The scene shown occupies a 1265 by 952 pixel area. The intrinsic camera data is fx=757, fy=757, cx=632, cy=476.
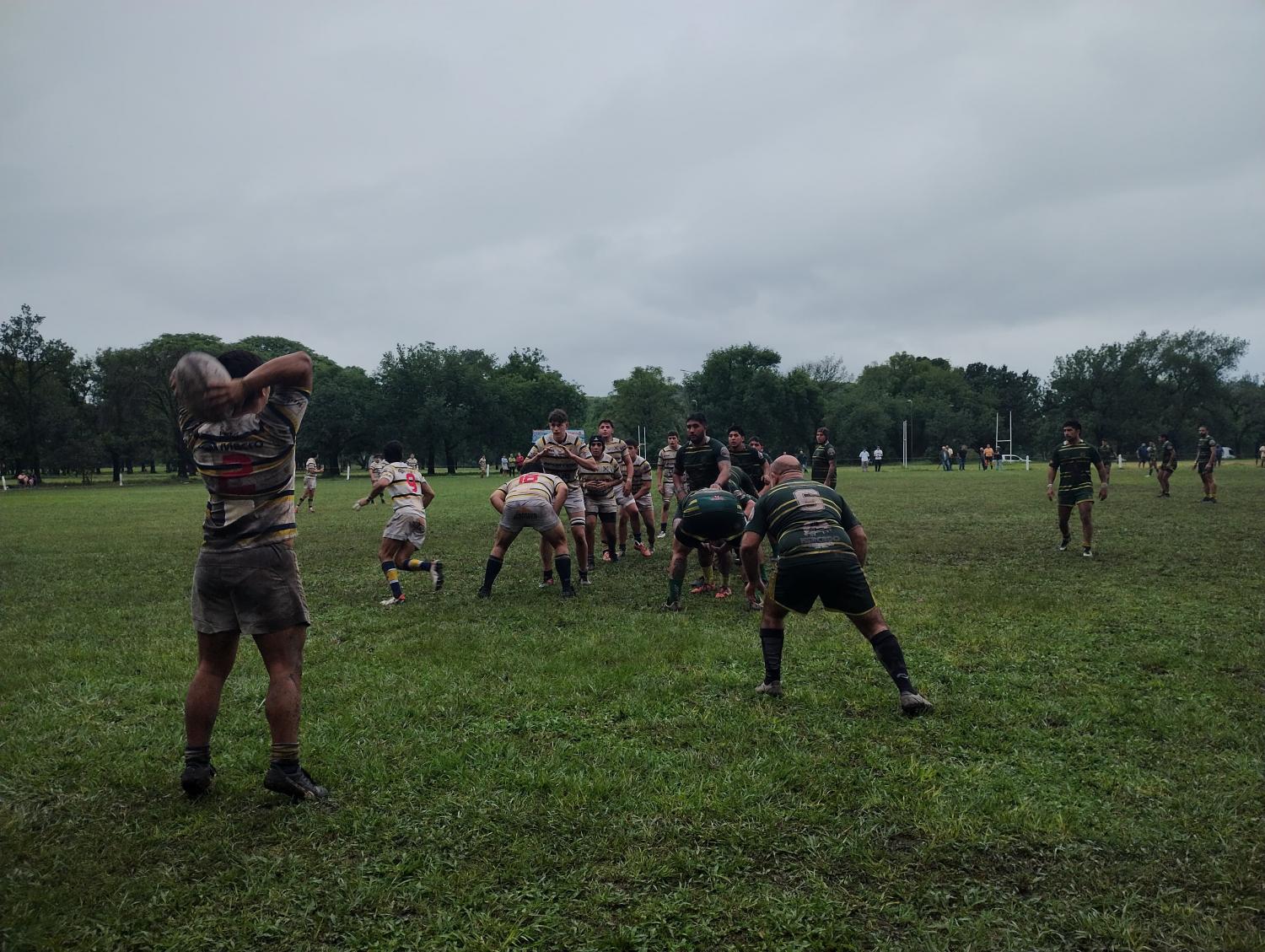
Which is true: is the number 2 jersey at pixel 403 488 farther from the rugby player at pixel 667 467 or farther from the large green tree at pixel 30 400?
the large green tree at pixel 30 400

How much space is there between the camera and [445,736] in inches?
192

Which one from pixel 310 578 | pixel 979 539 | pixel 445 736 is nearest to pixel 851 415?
pixel 979 539

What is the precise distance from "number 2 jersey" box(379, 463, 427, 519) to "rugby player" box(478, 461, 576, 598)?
1.09m

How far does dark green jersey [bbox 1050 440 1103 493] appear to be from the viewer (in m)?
12.3

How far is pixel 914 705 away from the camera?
16.9 feet

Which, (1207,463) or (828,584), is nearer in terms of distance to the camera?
(828,584)

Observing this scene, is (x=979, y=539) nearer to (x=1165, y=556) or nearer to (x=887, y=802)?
(x=1165, y=556)

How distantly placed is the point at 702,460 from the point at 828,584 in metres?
4.72

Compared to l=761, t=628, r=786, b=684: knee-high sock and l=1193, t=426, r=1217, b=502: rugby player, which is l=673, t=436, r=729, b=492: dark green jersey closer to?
l=761, t=628, r=786, b=684: knee-high sock

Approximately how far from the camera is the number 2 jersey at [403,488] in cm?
988

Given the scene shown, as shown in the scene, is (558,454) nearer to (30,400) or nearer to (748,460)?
(748,460)

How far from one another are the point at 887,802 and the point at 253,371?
3.93 m

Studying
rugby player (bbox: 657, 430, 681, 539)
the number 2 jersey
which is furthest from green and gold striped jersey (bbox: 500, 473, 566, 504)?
rugby player (bbox: 657, 430, 681, 539)

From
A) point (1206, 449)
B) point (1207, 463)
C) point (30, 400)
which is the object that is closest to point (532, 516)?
point (1207, 463)
